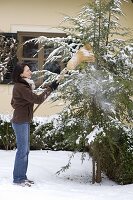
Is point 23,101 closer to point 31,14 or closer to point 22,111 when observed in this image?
point 22,111

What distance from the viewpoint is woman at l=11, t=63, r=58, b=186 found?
6.24 metres

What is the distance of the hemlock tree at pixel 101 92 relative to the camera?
21.9ft

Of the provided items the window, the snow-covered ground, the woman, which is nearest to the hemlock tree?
the snow-covered ground

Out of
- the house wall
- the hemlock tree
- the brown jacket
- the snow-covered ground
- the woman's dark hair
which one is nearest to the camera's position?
the snow-covered ground

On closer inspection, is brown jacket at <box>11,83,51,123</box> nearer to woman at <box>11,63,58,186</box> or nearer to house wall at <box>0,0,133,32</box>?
woman at <box>11,63,58,186</box>

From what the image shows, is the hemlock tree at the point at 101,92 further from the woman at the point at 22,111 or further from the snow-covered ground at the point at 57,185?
the woman at the point at 22,111

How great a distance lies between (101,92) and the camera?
672cm

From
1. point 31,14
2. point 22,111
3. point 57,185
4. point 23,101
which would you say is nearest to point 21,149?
point 22,111

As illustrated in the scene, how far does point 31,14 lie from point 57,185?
5.32 meters

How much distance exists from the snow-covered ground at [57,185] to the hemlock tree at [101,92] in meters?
0.48

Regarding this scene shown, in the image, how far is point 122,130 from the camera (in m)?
7.06

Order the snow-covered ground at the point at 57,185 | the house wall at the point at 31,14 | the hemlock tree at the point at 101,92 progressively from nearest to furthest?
the snow-covered ground at the point at 57,185 < the hemlock tree at the point at 101,92 < the house wall at the point at 31,14

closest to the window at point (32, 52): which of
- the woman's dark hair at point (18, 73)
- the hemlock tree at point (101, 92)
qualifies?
the hemlock tree at point (101, 92)

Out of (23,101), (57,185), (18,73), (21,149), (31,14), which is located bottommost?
A: (57,185)
